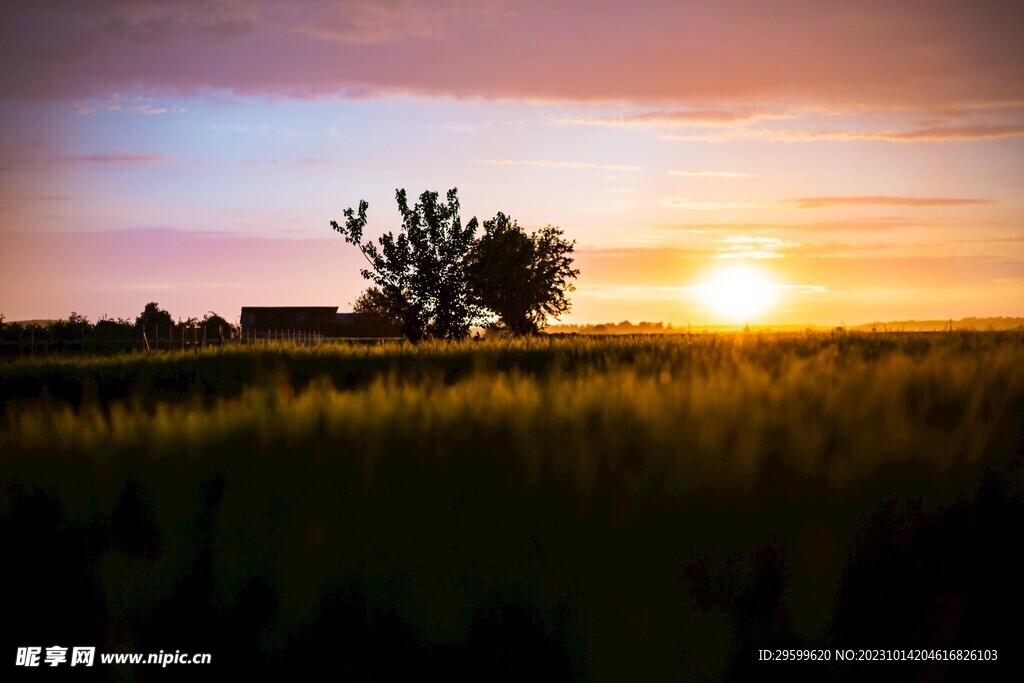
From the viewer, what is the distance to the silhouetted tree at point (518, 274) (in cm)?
5503

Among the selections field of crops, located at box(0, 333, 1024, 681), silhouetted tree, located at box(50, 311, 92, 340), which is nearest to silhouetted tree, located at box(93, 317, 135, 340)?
silhouetted tree, located at box(50, 311, 92, 340)

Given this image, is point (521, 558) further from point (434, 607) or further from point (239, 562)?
point (239, 562)

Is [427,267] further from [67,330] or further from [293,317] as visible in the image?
[293,317]

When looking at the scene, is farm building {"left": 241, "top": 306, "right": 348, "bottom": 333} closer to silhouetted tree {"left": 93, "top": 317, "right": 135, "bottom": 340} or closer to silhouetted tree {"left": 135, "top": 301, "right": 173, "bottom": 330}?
silhouetted tree {"left": 135, "top": 301, "right": 173, "bottom": 330}

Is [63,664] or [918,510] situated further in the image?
[918,510]

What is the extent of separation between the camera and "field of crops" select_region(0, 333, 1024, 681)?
13.3ft

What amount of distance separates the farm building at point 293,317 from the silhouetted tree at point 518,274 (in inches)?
1799

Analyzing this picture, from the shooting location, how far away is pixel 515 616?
4195 mm

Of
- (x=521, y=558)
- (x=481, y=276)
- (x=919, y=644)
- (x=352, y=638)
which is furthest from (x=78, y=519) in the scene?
(x=481, y=276)

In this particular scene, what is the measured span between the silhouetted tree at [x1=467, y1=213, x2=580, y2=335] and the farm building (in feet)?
150

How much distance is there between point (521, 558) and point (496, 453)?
1.02 metres

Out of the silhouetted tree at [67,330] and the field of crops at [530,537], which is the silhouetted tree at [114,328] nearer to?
the silhouetted tree at [67,330]

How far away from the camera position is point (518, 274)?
232ft

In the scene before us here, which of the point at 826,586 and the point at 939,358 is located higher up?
the point at 939,358
